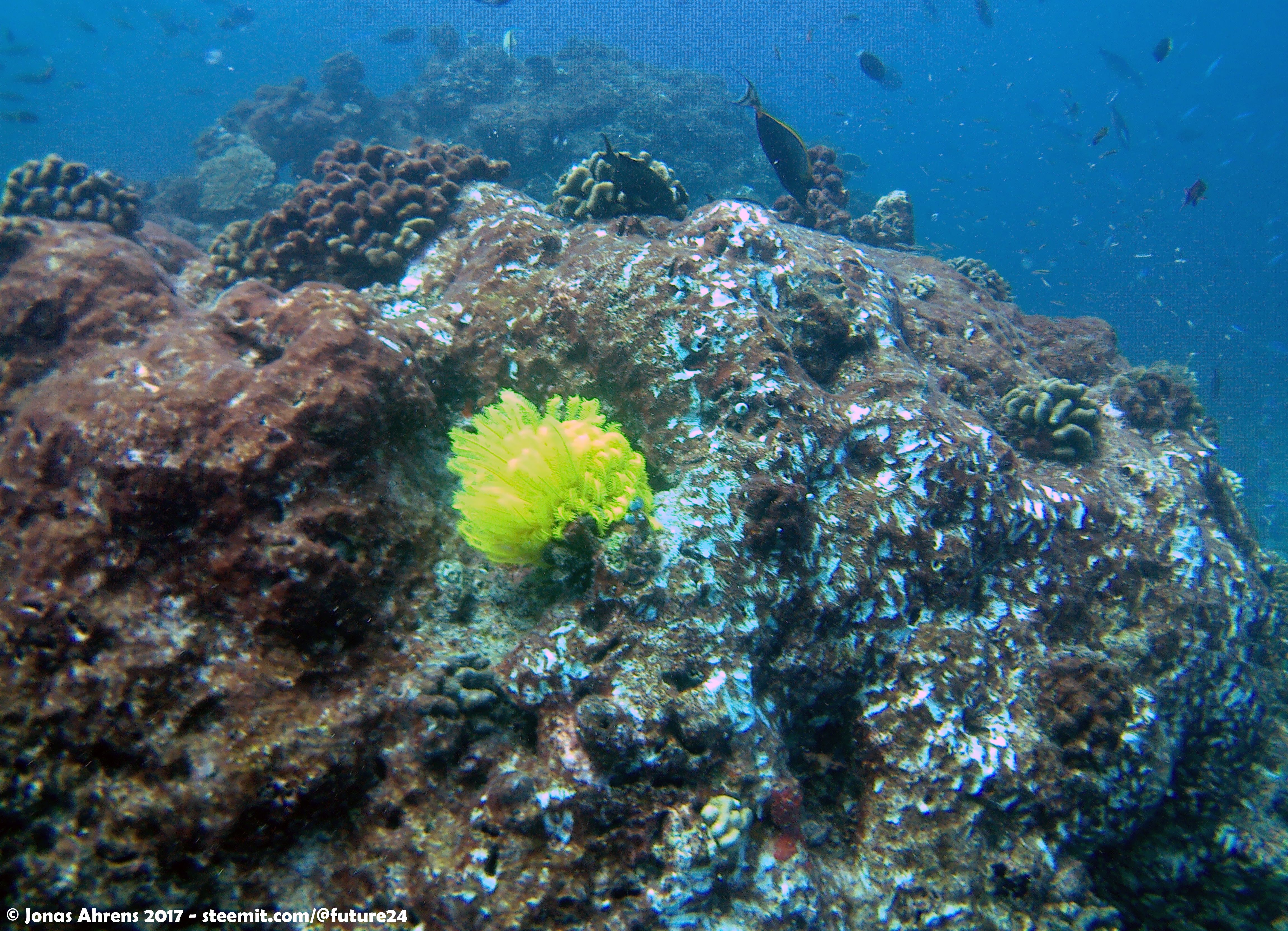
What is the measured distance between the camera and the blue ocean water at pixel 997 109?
106ft

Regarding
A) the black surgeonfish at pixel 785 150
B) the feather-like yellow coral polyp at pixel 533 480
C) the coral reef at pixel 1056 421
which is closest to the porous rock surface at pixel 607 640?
the feather-like yellow coral polyp at pixel 533 480

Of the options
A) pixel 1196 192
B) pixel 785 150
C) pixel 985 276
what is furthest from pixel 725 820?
pixel 1196 192

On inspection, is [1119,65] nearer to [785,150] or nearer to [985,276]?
[985,276]

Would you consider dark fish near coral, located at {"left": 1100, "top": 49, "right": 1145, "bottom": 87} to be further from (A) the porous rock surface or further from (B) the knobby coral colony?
(B) the knobby coral colony

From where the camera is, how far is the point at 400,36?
2214 cm

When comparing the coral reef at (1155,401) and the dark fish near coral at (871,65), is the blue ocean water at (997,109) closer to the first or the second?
the dark fish near coral at (871,65)

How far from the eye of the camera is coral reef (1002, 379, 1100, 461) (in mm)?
4875

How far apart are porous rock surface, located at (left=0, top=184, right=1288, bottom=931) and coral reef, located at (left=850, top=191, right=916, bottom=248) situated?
7.44m

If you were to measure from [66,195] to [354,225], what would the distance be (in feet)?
13.4

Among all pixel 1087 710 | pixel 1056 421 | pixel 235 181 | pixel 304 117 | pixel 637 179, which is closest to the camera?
pixel 1087 710

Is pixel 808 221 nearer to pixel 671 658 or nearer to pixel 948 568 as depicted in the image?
pixel 948 568

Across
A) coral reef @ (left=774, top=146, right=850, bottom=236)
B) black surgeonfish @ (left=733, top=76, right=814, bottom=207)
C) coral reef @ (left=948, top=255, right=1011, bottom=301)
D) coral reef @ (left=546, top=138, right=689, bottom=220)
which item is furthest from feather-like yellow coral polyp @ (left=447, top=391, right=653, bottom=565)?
coral reef @ (left=948, top=255, right=1011, bottom=301)

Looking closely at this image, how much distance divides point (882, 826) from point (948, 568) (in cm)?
155

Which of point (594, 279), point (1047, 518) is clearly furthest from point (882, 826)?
point (594, 279)
